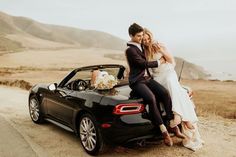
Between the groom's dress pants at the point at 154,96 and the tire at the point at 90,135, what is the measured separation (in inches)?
34.6

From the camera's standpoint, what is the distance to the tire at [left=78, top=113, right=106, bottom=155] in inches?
245

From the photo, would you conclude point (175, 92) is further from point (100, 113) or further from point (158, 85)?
point (100, 113)

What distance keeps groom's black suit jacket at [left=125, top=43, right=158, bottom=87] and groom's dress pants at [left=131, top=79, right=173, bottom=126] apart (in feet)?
0.35

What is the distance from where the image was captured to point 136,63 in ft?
20.6

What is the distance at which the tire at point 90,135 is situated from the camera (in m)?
6.21

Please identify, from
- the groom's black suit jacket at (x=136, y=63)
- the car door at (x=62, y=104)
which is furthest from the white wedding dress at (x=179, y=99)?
the car door at (x=62, y=104)

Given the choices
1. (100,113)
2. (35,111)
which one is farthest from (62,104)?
(35,111)

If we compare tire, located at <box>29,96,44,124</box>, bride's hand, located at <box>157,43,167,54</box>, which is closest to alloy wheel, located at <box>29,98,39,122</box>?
tire, located at <box>29,96,44,124</box>

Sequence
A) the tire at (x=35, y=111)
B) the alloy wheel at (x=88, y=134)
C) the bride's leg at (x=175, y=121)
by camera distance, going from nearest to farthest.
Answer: the bride's leg at (x=175, y=121), the alloy wheel at (x=88, y=134), the tire at (x=35, y=111)

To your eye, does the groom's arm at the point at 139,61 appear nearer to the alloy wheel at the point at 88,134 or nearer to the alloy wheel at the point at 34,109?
the alloy wheel at the point at 88,134

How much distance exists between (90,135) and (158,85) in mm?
1402

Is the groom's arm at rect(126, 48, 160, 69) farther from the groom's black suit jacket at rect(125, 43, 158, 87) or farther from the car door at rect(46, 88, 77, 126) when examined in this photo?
the car door at rect(46, 88, 77, 126)

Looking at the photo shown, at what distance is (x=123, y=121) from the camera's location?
5863 millimetres

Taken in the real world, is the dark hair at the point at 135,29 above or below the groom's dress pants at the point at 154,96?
above
